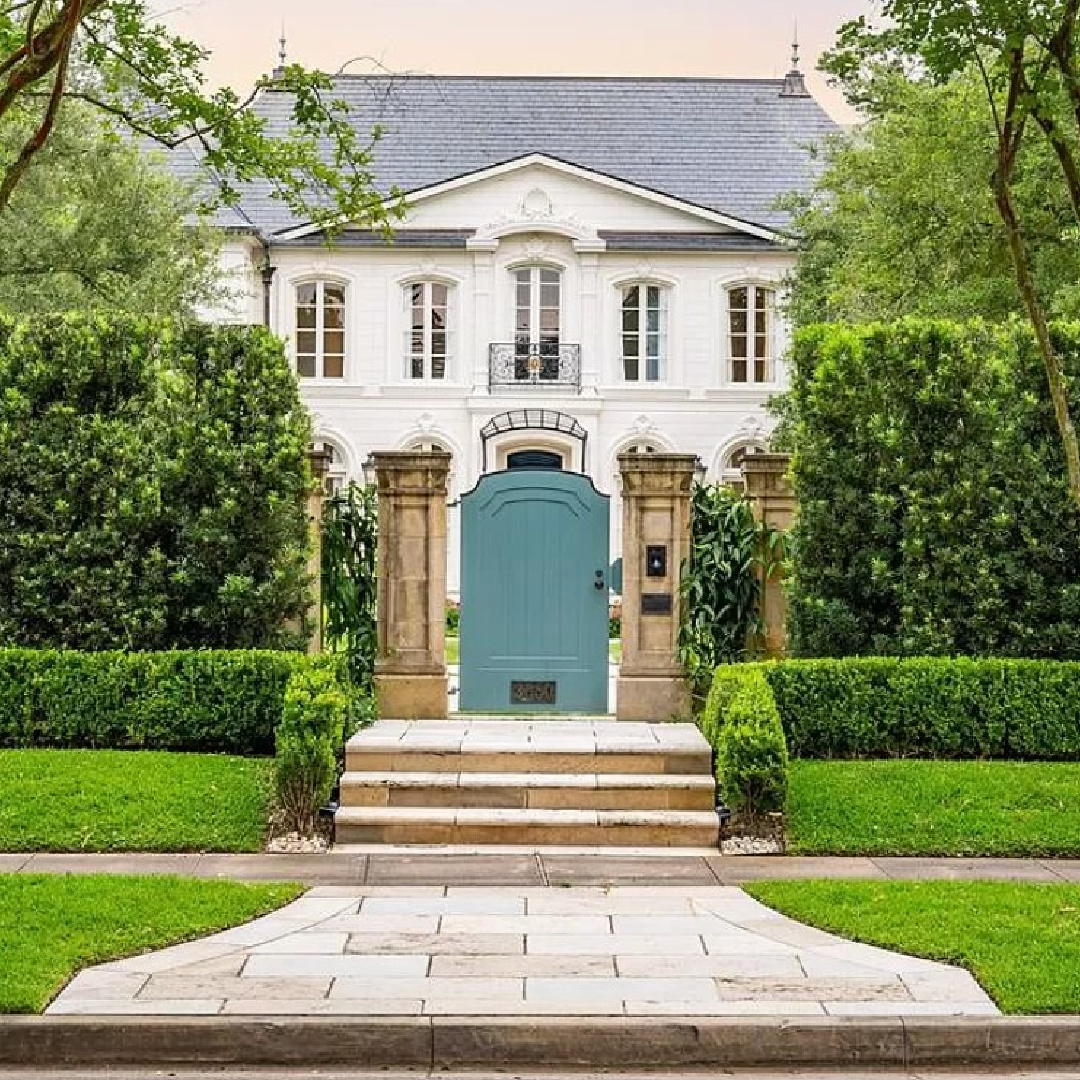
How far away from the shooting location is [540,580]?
48.1ft

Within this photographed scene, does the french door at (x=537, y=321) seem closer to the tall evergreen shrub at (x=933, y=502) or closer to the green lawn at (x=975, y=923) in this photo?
the tall evergreen shrub at (x=933, y=502)

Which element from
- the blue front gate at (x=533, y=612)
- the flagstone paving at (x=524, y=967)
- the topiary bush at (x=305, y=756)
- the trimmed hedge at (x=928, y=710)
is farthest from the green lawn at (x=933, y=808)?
the topiary bush at (x=305, y=756)

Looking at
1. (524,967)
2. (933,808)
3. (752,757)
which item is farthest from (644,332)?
(524,967)

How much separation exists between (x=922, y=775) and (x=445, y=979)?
215 inches

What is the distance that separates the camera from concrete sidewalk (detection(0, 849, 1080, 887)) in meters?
10.4

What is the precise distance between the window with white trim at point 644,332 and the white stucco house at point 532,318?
0.04 meters

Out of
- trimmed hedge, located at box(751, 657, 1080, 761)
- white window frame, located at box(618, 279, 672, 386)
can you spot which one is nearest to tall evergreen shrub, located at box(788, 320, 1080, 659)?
trimmed hedge, located at box(751, 657, 1080, 761)

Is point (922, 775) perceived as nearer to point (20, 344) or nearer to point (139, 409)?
point (139, 409)

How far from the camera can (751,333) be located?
33.8 meters

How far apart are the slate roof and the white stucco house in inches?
50.9

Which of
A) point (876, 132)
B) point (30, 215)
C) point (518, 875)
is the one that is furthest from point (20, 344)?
point (876, 132)

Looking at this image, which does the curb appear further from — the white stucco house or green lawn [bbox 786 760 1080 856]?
the white stucco house

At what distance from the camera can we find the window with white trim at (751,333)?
33.8 metres

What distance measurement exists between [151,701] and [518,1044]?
6.67 meters
